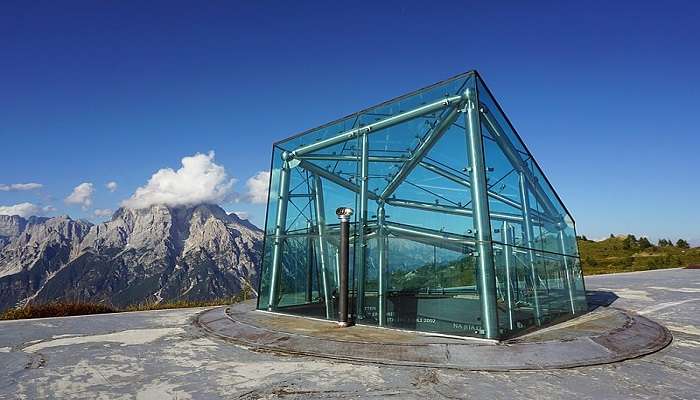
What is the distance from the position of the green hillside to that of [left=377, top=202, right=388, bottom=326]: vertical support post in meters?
38.1

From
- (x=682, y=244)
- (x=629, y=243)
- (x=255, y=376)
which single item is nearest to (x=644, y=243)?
A: (x=629, y=243)

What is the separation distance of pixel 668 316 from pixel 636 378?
9.26 meters

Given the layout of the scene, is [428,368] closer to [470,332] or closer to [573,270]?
[470,332]

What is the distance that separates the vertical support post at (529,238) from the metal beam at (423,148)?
338 cm

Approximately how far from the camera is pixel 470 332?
8969 millimetres

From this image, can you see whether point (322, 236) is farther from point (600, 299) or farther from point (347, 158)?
point (600, 299)

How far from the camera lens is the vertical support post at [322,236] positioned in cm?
1284

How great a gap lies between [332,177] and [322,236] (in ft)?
6.72

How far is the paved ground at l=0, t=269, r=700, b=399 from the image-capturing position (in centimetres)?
559

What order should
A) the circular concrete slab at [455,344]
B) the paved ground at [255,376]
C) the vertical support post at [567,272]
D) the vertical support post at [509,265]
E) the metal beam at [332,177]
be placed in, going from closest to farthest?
the paved ground at [255,376], the circular concrete slab at [455,344], the vertical support post at [509,265], the metal beam at [332,177], the vertical support post at [567,272]

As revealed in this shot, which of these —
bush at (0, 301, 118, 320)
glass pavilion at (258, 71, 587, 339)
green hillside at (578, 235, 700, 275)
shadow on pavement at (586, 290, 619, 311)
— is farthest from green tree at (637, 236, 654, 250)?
bush at (0, 301, 118, 320)

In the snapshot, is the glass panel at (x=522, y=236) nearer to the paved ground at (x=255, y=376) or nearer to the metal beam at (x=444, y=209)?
the metal beam at (x=444, y=209)

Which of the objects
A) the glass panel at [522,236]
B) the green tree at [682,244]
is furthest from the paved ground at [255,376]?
the green tree at [682,244]

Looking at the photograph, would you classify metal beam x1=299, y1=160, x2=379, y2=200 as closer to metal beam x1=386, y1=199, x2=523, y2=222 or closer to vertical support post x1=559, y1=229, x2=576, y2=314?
metal beam x1=386, y1=199, x2=523, y2=222
